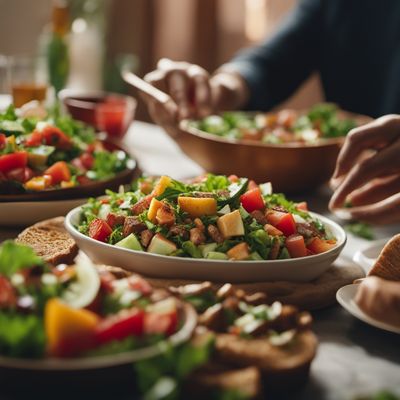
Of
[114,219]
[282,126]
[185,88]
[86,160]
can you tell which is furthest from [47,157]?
[282,126]

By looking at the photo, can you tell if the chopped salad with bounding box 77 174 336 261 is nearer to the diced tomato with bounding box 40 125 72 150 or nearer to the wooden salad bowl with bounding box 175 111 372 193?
the diced tomato with bounding box 40 125 72 150

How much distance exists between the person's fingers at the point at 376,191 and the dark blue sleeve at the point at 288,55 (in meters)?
1.83

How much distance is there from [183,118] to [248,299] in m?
1.93

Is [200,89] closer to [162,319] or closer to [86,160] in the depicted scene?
[86,160]

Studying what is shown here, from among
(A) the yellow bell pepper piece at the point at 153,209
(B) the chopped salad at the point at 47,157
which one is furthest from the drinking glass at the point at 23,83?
(A) the yellow bell pepper piece at the point at 153,209

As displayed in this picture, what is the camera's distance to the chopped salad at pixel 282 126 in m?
3.19

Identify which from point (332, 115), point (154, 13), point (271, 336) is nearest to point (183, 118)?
point (332, 115)

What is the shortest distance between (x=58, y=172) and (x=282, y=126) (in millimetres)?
1293

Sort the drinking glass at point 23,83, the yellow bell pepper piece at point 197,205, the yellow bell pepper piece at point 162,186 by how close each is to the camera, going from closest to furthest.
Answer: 1. the yellow bell pepper piece at point 197,205
2. the yellow bell pepper piece at point 162,186
3. the drinking glass at point 23,83

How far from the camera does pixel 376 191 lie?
103 inches

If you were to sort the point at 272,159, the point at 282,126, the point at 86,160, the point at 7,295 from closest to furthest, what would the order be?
the point at 7,295, the point at 86,160, the point at 272,159, the point at 282,126

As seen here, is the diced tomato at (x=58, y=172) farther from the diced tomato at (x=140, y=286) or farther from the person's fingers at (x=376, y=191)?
the diced tomato at (x=140, y=286)

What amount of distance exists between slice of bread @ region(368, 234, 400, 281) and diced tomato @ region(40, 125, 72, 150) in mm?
1413

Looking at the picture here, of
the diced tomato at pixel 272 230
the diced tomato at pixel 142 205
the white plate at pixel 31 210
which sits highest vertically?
the diced tomato at pixel 142 205
